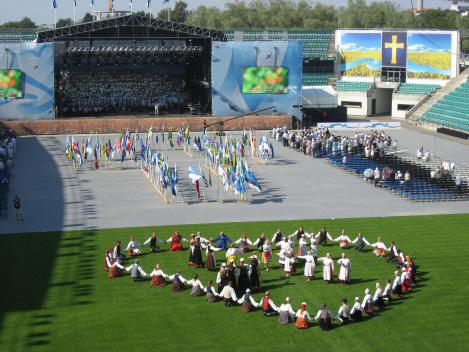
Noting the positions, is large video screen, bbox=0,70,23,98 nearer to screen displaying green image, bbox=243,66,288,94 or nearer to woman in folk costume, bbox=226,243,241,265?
screen displaying green image, bbox=243,66,288,94

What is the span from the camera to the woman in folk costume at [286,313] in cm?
2419

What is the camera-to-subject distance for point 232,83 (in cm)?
7100

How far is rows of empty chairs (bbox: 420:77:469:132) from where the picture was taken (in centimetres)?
6831

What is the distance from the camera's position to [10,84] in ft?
219

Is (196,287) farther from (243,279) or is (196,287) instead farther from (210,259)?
(210,259)

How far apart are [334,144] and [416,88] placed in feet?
90.0

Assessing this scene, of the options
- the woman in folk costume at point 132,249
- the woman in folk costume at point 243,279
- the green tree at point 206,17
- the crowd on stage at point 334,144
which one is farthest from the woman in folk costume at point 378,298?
the green tree at point 206,17

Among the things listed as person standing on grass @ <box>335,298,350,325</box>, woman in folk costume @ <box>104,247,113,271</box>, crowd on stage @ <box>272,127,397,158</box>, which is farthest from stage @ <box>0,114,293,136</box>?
person standing on grass @ <box>335,298,350,325</box>

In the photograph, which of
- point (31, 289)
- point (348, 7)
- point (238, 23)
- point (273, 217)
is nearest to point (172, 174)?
point (273, 217)

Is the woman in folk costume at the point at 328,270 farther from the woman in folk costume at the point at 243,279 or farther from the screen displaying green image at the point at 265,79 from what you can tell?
the screen displaying green image at the point at 265,79

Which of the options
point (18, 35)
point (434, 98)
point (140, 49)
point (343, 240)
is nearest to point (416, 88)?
point (434, 98)

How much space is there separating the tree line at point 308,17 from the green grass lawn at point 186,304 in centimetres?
10193

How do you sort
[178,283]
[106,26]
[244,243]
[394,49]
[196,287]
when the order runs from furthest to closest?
[394,49], [106,26], [244,243], [178,283], [196,287]

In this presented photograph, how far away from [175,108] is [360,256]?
46786 mm
